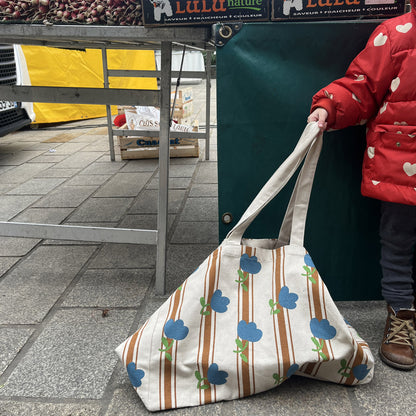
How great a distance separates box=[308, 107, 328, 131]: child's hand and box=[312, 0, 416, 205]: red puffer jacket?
0.7 inches

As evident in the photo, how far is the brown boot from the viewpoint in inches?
61.4

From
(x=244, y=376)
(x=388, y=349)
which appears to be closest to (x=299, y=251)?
(x=244, y=376)

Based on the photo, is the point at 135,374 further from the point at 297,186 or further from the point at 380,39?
the point at 380,39

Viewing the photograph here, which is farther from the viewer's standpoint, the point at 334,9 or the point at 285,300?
the point at 334,9

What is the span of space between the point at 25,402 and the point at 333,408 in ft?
3.21

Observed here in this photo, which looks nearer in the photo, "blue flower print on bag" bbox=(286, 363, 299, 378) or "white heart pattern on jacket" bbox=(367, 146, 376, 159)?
"blue flower print on bag" bbox=(286, 363, 299, 378)

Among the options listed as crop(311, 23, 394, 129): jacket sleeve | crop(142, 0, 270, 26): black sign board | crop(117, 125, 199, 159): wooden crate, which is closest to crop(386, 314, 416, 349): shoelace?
crop(311, 23, 394, 129): jacket sleeve

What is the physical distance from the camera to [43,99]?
2018 millimetres

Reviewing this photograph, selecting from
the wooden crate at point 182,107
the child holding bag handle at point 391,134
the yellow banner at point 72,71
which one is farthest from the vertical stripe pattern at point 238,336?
the yellow banner at point 72,71

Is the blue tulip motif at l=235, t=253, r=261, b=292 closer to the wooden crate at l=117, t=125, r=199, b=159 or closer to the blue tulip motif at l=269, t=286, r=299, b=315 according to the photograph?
the blue tulip motif at l=269, t=286, r=299, b=315

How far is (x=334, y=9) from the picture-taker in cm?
157

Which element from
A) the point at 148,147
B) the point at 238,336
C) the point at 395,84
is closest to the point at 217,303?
the point at 238,336

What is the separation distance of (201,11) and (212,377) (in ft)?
4.15

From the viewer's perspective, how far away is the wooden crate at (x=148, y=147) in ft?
15.5
